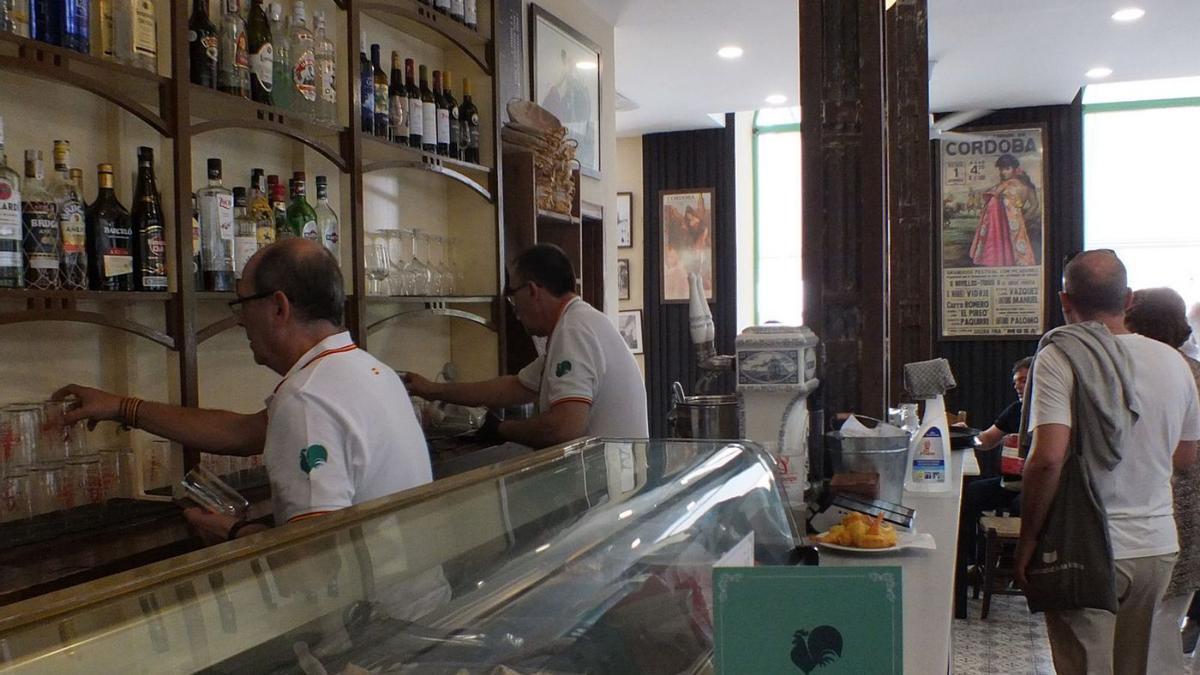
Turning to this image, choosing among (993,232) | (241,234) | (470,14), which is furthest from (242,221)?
(993,232)

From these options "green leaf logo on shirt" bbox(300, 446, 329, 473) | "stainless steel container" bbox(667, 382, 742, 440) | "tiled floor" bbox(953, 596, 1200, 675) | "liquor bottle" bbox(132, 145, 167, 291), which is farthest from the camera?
"tiled floor" bbox(953, 596, 1200, 675)

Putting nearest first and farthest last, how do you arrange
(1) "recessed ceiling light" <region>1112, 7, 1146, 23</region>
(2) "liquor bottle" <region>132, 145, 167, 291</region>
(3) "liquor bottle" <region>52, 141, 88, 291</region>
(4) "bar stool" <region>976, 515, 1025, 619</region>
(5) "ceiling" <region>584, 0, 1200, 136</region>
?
(3) "liquor bottle" <region>52, 141, 88, 291</region> < (2) "liquor bottle" <region>132, 145, 167, 291</region> < (4) "bar stool" <region>976, 515, 1025, 619</region> < (5) "ceiling" <region>584, 0, 1200, 136</region> < (1) "recessed ceiling light" <region>1112, 7, 1146, 23</region>

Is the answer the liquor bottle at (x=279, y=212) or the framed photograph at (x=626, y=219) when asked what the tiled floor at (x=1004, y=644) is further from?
the framed photograph at (x=626, y=219)

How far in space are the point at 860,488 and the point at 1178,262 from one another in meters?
8.04

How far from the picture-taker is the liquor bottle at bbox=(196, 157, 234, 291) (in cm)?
263

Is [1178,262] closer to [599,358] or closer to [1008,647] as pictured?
[1008,647]

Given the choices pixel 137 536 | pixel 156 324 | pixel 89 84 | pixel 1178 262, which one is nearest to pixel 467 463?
pixel 156 324

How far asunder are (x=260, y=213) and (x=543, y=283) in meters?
0.92

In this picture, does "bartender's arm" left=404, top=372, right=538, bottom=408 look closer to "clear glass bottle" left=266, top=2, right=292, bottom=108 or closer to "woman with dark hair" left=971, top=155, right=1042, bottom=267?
"clear glass bottle" left=266, top=2, right=292, bottom=108

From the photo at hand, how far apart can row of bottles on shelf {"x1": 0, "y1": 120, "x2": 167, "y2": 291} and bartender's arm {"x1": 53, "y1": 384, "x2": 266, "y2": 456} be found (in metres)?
0.27

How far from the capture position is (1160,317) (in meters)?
3.45

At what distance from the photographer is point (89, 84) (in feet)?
7.42

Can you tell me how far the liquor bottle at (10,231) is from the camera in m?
2.10

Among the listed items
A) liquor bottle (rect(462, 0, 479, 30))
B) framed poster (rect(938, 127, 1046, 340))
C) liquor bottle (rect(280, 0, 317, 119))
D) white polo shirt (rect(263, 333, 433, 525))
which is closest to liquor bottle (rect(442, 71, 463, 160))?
liquor bottle (rect(462, 0, 479, 30))
